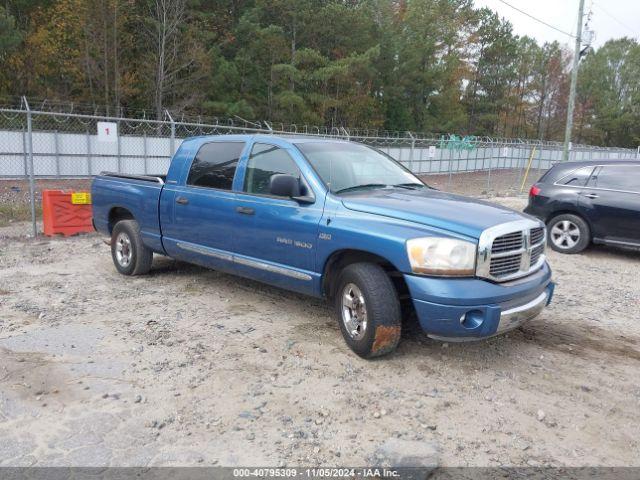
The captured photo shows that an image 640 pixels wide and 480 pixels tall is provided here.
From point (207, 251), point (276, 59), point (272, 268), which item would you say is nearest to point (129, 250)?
point (207, 251)

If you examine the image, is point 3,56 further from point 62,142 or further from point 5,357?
point 5,357

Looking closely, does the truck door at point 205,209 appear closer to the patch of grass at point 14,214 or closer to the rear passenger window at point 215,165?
the rear passenger window at point 215,165

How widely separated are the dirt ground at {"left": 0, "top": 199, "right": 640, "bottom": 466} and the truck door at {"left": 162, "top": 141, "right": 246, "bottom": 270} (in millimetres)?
556

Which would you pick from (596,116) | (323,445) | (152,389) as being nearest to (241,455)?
(323,445)

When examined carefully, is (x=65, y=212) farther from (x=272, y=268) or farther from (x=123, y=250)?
(x=272, y=268)

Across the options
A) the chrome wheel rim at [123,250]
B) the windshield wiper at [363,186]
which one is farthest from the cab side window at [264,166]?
the chrome wheel rim at [123,250]

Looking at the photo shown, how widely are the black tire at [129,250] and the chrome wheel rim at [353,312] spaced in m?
3.19

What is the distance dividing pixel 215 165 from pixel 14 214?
7.81 meters

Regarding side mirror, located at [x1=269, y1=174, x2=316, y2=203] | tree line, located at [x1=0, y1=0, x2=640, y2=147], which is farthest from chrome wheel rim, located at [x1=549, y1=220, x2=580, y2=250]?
tree line, located at [x1=0, y1=0, x2=640, y2=147]

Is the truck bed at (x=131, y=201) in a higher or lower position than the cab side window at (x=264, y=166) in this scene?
lower

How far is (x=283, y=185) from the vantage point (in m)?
4.62

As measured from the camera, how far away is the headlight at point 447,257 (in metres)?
3.97

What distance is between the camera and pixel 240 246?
534 cm

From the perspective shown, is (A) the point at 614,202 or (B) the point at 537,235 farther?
(A) the point at 614,202
